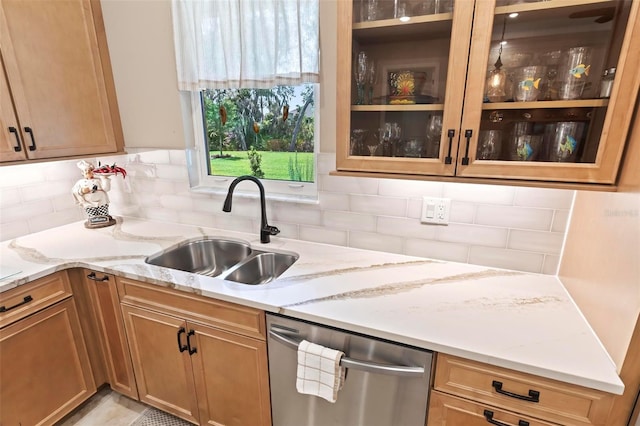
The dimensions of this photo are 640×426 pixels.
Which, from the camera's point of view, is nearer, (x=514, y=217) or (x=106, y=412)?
(x=514, y=217)

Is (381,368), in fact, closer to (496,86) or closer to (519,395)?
(519,395)

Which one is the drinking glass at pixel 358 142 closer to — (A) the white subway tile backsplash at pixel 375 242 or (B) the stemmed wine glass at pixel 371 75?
(B) the stemmed wine glass at pixel 371 75

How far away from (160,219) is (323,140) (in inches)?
51.1

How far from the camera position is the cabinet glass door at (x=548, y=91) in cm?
92

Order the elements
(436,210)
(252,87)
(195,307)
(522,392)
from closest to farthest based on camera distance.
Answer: (522,392)
(195,307)
(436,210)
(252,87)

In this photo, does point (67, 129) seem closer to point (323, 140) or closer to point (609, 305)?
point (323, 140)

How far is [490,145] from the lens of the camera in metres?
1.10

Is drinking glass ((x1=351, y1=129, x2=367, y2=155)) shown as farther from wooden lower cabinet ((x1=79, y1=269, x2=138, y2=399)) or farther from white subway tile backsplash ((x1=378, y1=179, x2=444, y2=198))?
wooden lower cabinet ((x1=79, y1=269, x2=138, y2=399))

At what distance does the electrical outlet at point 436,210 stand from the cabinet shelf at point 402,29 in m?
0.68

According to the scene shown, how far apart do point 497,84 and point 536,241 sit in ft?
2.32

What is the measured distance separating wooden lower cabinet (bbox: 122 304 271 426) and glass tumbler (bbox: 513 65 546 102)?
132 cm

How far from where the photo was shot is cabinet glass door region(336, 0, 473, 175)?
1068 mm

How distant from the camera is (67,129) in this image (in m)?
1.75

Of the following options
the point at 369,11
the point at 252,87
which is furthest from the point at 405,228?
the point at 252,87
